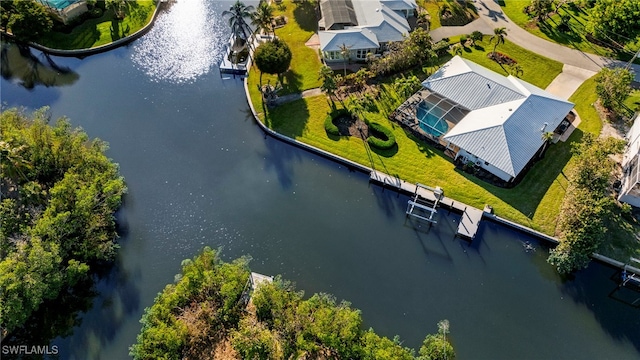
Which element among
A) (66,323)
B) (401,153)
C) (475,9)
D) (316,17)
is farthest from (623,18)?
(66,323)

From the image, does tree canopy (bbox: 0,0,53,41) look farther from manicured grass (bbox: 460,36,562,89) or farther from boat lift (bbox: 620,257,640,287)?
boat lift (bbox: 620,257,640,287)

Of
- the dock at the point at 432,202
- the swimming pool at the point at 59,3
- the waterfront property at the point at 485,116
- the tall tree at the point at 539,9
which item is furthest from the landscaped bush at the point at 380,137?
the swimming pool at the point at 59,3

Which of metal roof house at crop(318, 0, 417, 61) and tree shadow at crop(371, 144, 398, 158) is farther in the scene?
metal roof house at crop(318, 0, 417, 61)

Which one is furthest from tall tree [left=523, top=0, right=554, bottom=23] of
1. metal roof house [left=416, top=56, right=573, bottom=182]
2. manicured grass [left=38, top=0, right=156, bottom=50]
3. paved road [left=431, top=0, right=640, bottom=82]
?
manicured grass [left=38, top=0, right=156, bottom=50]

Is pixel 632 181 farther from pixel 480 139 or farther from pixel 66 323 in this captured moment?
pixel 66 323

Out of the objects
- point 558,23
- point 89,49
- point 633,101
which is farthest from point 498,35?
point 89,49

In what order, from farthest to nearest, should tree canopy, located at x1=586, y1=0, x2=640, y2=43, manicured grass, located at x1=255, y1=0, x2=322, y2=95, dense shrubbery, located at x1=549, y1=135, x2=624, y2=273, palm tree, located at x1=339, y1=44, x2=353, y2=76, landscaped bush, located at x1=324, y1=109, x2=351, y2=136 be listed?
1. manicured grass, located at x1=255, y1=0, x2=322, y2=95
2. tree canopy, located at x1=586, y1=0, x2=640, y2=43
3. palm tree, located at x1=339, y1=44, x2=353, y2=76
4. landscaped bush, located at x1=324, y1=109, x2=351, y2=136
5. dense shrubbery, located at x1=549, y1=135, x2=624, y2=273
